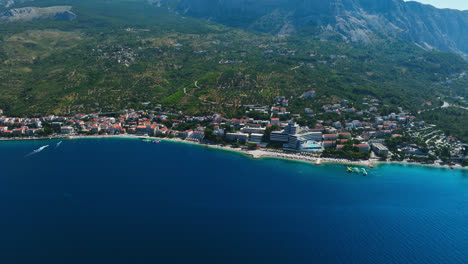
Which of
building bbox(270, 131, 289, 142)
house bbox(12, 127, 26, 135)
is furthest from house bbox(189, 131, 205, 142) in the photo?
house bbox(12, 127, 26, 135)

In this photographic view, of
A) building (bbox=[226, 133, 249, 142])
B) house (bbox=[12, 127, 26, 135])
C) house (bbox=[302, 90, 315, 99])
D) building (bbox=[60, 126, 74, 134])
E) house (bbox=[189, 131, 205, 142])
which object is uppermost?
house (bbox=[302, 90, 315, 99])

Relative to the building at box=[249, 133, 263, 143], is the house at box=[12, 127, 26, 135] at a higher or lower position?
lower

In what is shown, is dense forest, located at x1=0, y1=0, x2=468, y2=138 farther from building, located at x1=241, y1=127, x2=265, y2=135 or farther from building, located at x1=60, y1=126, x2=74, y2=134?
building, located at x1=241, y1=127, x2=265, y2=135

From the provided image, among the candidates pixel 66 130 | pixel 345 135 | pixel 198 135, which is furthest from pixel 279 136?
pixel 66 130

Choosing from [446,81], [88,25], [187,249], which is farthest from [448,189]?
[88,25]

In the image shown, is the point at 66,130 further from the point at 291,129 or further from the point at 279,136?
the point at 291,129

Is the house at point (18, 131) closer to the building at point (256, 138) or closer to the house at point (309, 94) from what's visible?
the building at point (256, 138)

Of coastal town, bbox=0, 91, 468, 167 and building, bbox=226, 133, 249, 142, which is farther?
building, bbox=226, 133, 249, 142

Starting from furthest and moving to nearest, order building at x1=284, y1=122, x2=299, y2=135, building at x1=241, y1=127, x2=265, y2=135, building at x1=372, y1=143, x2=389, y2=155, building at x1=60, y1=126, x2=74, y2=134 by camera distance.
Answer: building at x1=60, y1=126, x2=74, y2=134
building at x1=241, y1=127, x2=265, y2=135
building at x1=284, y1=122, x2=299, y2=135
building at x1=372, y1=143, x2=389, y2=155
